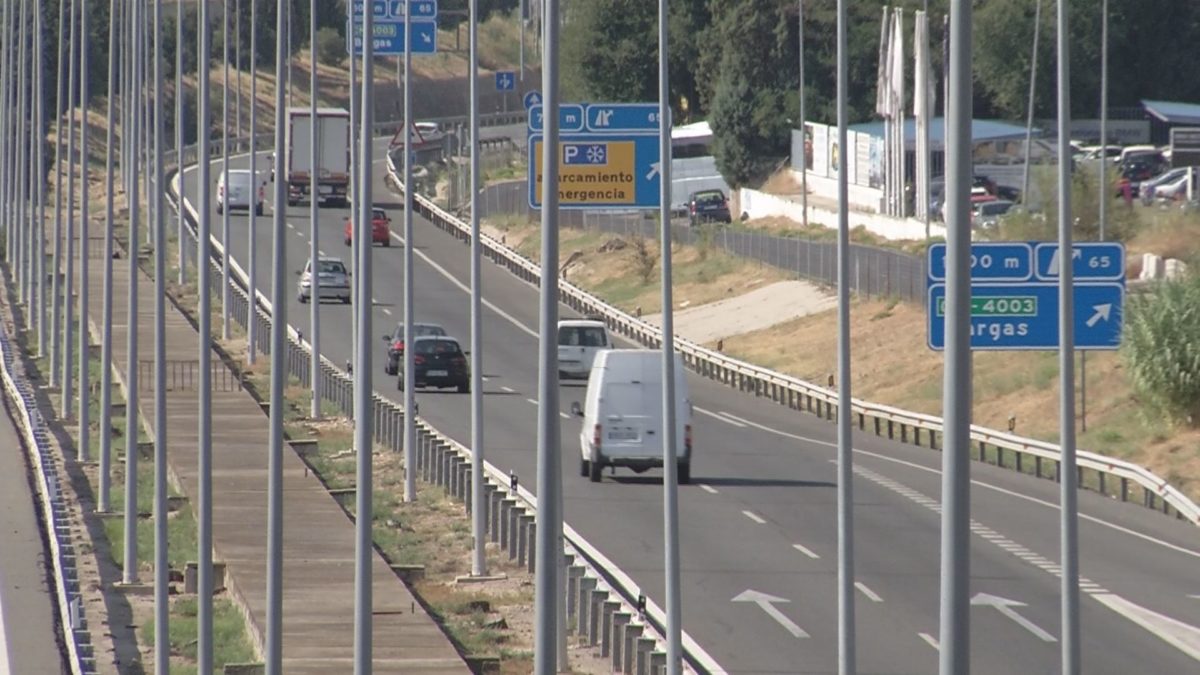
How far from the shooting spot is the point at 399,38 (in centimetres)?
5506

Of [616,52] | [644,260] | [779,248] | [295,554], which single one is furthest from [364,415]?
[616,52]

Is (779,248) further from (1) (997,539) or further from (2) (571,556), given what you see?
(2) (571,556)

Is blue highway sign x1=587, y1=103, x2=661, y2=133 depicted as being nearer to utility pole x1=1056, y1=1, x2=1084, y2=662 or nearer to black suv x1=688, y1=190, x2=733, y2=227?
utility pole x1=1056, y1=1, x2=1084, y2=662

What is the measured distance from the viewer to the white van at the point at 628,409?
35.9m

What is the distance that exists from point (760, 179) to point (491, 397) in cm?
5080

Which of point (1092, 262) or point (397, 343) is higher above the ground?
point (1092, 262)

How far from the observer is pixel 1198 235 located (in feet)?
190

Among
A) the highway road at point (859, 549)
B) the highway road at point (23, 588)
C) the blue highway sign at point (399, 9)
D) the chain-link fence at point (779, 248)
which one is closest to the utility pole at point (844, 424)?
the highway road at point (859, 549)

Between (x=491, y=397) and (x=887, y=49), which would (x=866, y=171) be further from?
(x=491, y=397)

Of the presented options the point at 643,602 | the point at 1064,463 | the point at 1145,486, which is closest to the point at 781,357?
the point at 1145,486

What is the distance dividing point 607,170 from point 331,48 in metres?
122

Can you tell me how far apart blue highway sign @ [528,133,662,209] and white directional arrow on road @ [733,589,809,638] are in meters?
4.73

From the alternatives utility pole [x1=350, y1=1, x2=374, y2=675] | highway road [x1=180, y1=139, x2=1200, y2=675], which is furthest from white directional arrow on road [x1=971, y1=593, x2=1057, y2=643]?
utility pole [x1=350, y1=1, x2=374, y2=675]

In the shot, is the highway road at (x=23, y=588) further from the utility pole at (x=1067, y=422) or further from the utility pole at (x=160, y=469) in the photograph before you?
the utility pole at (x=1067, y=422)
